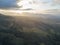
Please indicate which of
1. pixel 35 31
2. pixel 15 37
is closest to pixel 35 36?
pixel 35 31

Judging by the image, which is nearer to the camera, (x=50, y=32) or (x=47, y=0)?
(x=50, y=32)

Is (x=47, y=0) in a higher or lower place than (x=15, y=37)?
higher

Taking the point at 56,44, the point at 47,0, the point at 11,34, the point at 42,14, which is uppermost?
the point at 47,0

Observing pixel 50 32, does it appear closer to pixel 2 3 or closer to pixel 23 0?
pixel 23 0

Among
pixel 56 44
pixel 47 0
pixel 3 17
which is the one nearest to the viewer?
pixel 56 44

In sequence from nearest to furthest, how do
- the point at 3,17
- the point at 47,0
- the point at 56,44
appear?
the point at 56,44
the point at 3,17
the point at 47,0

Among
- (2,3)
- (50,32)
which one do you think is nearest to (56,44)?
(50,32)
